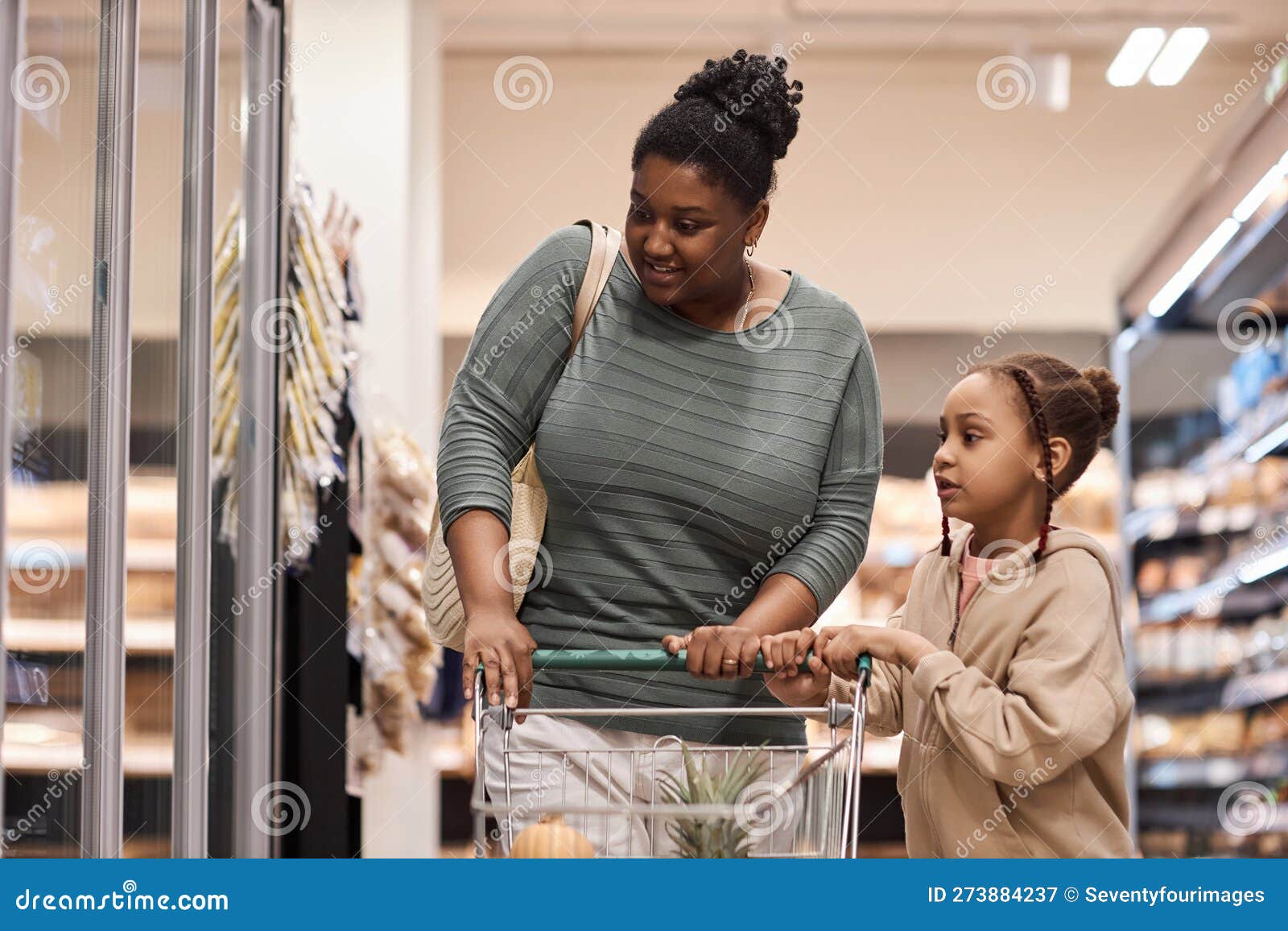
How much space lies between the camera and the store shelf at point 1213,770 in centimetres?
621

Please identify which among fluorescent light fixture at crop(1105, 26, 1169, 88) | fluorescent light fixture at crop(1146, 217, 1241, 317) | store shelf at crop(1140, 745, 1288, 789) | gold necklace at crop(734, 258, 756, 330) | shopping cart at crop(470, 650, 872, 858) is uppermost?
fluorescent light fixture at crop(1105, 26, 1169, 88)

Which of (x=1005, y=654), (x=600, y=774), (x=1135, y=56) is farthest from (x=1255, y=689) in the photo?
(x=600, y=774)

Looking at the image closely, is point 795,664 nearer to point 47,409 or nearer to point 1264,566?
point 47,409

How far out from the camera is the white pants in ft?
5.07

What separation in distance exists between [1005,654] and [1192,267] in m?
5.42

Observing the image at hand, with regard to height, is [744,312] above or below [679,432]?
above

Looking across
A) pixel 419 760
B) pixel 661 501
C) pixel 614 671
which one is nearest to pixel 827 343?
pixel 661 501

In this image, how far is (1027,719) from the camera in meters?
1.55

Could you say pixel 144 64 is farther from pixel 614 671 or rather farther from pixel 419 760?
pixel 419 760

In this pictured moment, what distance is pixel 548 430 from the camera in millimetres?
1778

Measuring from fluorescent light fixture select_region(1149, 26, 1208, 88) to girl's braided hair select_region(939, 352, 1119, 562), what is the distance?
552 cm

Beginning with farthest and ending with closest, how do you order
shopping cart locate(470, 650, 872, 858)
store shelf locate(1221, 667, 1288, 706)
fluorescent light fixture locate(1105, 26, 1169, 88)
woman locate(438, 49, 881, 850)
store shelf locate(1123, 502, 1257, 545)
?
fluorescent light fixture locate(1105, 26, 1169, 88), store shelf locate(1123, 502, 1257, 545), store shelf locate(1221, 667, 1288, 706), woman locate(438, 49, 881, 850), shopping cart locate(470, 650, 872, 858)

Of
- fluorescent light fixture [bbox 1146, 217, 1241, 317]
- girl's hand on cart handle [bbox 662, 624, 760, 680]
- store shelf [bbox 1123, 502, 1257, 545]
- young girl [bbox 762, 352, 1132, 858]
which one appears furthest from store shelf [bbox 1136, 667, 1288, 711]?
girl's hand on cart handle [bbox 662, 624, 760, 680]

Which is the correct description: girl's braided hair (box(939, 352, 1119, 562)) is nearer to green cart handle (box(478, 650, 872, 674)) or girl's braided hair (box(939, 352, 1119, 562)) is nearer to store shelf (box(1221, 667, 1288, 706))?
green cart handle (box(478, 650, 872, 674))
